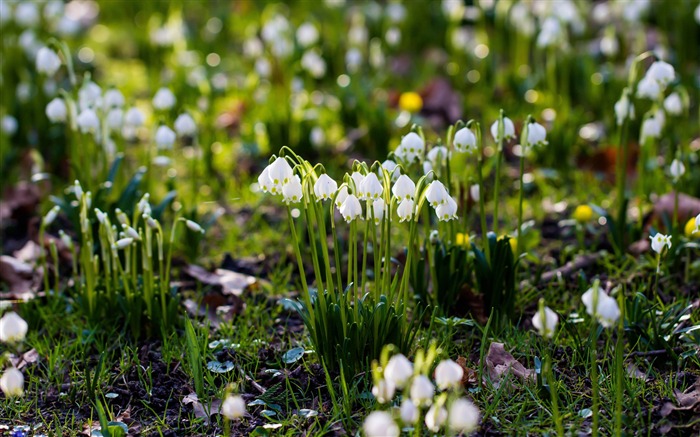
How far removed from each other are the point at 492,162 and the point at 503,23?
1.85 m

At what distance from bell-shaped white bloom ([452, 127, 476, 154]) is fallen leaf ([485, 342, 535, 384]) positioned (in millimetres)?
535

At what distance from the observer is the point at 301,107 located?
4.15 metres

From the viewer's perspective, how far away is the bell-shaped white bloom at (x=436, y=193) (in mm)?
2184

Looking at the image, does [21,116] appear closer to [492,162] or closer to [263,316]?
[263,316]

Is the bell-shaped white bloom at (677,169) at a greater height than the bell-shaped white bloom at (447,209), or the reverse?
the bell-shaped white bloom at (447,209)

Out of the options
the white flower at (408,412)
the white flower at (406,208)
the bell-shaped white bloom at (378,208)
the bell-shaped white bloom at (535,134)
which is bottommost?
the white flower at (408,412)

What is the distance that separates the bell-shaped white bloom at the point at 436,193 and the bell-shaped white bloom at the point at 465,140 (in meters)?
0.31

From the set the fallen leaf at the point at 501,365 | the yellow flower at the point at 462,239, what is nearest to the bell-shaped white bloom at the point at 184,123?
the yellow flower at the point at 462,239

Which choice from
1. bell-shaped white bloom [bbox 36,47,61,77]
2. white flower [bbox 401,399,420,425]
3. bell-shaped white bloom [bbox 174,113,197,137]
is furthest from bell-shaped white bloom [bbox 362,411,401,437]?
bell-shaped white bloom [bbox 36,47,61,77]

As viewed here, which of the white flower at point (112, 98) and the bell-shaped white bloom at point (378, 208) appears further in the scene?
the white flower at point (112, 98)

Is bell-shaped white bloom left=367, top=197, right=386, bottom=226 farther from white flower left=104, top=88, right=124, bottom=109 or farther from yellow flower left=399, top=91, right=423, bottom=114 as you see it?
yellow flower left=399, top=91, right=423, bottom=114

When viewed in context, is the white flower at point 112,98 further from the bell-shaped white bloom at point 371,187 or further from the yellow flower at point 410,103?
the bell-shaped white bloom at point 371,187

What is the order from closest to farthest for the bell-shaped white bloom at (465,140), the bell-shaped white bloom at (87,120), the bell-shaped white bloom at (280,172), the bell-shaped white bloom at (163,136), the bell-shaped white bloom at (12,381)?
the bell-shaped white bloom at (12,381) < the bell-shaped white bloom at (280,172) < the bell-shaped white bloom at (465,140) < the bell-shaped white bloom at (87,120) < the bell-shaped white bloom at (163,136)

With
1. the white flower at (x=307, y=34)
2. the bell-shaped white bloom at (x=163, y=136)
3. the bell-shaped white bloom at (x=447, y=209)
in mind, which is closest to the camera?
the bell-shaped white bloom at (x=447, y=209)
